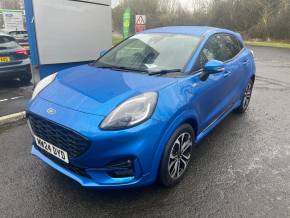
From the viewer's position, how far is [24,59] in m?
7.13

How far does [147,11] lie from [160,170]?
124 feet

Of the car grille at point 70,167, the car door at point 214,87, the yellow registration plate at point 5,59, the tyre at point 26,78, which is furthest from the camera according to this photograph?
the tyre at point 26,78

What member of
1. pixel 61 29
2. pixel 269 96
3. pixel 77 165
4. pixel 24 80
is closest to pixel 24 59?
pixel 24 80

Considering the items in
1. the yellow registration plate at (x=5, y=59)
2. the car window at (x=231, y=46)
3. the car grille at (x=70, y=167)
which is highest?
the car window at (x=231, y=46)

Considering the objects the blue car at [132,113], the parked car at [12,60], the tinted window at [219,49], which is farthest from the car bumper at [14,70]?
the tinted window at [219,49]

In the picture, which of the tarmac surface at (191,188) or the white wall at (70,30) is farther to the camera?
the white wall at (70,30)

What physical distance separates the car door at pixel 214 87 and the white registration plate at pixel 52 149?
1.43 metres

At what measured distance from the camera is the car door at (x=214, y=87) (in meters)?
3.35

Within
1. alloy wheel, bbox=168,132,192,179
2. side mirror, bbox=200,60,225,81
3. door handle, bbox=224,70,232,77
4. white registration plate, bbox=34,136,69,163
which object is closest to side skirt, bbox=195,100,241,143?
alloy wheel, bbox=168,132,192,179

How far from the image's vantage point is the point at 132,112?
8.49ft

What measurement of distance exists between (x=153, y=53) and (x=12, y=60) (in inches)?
177

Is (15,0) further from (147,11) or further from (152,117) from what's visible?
(152,117)

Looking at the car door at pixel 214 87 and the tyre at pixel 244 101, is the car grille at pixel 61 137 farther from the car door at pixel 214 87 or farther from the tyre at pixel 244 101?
the tyre at pixel 244 101

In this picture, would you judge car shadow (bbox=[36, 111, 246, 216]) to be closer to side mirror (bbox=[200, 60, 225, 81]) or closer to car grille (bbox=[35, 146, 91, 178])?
car grille (bbox=[35, 146, 91, 178])
